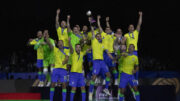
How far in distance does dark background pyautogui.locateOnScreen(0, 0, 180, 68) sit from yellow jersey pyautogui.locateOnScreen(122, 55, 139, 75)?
5.87 m

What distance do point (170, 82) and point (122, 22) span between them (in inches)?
180

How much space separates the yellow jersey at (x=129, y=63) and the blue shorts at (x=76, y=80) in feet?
3.81

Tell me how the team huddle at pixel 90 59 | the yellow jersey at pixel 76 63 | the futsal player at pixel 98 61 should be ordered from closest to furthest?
the team huddle at pixel 90 59
the yellow jersey at pixel 76 63
the futsal player at pixel 98 61

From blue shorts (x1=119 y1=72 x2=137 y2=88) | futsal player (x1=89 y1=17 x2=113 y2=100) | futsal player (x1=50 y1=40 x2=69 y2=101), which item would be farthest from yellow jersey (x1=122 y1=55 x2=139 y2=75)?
futsal player (x1=50 y1=40 x2=69 y2=101)

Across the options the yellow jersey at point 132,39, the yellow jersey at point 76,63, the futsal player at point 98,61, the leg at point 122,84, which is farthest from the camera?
the yellow jersey at point 132,39

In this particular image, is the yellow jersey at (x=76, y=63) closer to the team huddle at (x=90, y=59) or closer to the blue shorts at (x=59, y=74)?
the team huddle at (x=90, y=59)

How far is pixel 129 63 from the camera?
298 inches

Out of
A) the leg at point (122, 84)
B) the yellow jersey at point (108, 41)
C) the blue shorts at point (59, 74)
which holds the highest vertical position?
the yellow jersey at point (108, 41)

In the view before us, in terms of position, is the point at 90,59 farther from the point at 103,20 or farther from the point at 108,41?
the point at 103,20

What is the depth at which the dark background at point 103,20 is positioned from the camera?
1333 cm

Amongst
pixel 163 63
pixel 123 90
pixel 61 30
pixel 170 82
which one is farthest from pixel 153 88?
pixel 163 63

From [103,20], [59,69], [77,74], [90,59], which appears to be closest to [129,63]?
[77,74]

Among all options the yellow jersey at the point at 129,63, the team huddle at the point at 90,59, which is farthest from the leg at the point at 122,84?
the yellow jersey at the point at 129,63

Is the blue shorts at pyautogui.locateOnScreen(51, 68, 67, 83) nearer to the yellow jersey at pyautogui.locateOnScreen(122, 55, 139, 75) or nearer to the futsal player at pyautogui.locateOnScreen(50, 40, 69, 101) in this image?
the futsal player at pyautogui.locateOnScreen(50, 40, 69, 101)
